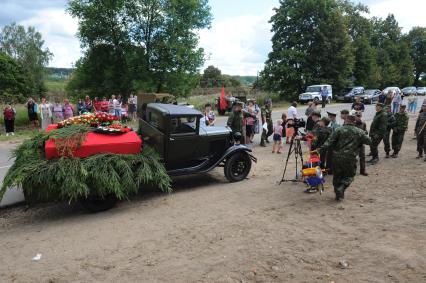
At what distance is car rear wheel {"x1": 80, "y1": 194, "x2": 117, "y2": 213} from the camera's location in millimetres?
7145

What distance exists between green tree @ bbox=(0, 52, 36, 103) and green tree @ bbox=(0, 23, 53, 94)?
21.3ft

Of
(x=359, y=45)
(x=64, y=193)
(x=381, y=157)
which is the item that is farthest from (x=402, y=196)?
(x=359, y=45)

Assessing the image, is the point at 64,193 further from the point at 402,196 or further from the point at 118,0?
the point at 118,0

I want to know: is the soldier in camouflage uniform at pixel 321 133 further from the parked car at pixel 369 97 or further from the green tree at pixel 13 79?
the green tree at pixel 13 79

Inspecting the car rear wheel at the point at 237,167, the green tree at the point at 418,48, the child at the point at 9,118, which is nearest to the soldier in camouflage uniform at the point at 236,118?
the car rear wheel at the point at 237,167

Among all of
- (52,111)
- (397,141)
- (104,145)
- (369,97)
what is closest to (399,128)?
(397,141)

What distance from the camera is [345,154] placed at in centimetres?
714

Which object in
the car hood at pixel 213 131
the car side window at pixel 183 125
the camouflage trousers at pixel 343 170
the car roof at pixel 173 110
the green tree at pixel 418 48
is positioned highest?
the green tree at pixel 418 48

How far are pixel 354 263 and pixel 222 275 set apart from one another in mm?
1699

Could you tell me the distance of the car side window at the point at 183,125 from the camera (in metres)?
8.07

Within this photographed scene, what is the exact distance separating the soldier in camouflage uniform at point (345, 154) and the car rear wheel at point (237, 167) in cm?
240

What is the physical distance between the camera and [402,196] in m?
7.38

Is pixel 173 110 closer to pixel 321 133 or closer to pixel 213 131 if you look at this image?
pixel 213 131

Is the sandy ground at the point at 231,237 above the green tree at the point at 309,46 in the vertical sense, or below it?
below
